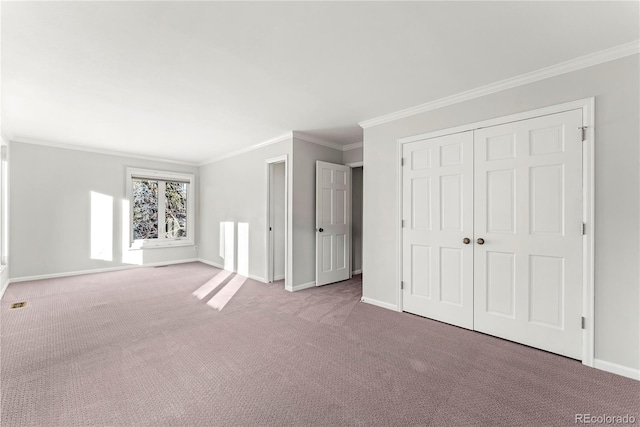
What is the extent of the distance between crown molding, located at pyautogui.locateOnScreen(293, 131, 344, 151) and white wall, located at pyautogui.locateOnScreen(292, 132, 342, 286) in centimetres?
5

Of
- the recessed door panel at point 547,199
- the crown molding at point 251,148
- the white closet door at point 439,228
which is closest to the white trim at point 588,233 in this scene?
the recessed door panel at point 547,199

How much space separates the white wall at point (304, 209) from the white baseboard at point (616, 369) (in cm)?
337

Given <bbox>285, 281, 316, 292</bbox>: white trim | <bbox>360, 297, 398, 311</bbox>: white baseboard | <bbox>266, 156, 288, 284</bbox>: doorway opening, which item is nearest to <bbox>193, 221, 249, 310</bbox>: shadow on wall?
<bbox>266, 156, 288, 284</bbox>: doorway opening

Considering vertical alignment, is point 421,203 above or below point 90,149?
below

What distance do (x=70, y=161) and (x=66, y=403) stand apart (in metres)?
5.07

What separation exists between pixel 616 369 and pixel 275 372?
2591 mm

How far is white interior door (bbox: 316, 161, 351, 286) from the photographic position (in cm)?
462

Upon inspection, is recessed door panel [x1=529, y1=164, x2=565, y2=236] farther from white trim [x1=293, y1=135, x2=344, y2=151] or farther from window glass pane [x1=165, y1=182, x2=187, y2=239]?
window glass pane [x1=165, y1=182, x2=187, y2=239]

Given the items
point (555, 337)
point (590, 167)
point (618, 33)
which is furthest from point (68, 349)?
point (618, 33)

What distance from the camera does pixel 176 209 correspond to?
6734mm

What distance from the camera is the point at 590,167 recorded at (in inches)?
88.8

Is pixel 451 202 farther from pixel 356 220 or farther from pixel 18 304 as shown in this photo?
pixel 18 304

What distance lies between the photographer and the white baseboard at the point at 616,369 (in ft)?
6.81

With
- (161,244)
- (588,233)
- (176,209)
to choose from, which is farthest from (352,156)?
(161,244)
